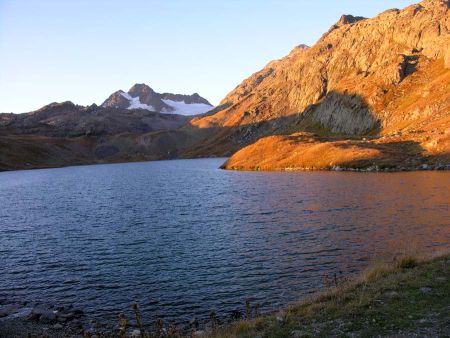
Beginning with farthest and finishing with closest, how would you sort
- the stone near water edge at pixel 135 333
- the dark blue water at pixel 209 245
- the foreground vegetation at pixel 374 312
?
the dark blue water at pixel 209 245, the stone near water edge at pixel 135 333, the foreground vegetation at pixel 374 312

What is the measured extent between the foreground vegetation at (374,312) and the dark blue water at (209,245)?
6263mm

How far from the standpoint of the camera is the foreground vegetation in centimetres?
1639

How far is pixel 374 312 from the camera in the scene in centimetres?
1831

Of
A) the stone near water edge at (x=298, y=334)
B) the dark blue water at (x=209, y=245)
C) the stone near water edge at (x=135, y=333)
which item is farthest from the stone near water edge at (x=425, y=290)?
the stone near water edge at (x=135, y=333)

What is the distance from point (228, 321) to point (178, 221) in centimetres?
3413

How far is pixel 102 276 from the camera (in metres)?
35.8

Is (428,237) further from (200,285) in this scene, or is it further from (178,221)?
(178,221)

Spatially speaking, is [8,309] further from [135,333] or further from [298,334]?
[298,334]

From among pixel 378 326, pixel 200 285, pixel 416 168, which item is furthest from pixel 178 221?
pixel 416 168

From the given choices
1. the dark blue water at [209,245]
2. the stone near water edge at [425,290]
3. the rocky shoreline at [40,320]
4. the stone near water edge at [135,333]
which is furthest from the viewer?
the dark blue water at [209,245]

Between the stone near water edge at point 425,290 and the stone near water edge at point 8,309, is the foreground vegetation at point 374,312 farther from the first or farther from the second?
the stone near water edge at point 8,309

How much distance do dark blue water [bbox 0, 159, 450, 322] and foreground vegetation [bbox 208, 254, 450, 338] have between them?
6263 millimetres

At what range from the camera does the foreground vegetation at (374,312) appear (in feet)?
53.8

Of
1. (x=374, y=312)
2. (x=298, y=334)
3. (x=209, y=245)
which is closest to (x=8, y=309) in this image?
(x=209, y=245)
